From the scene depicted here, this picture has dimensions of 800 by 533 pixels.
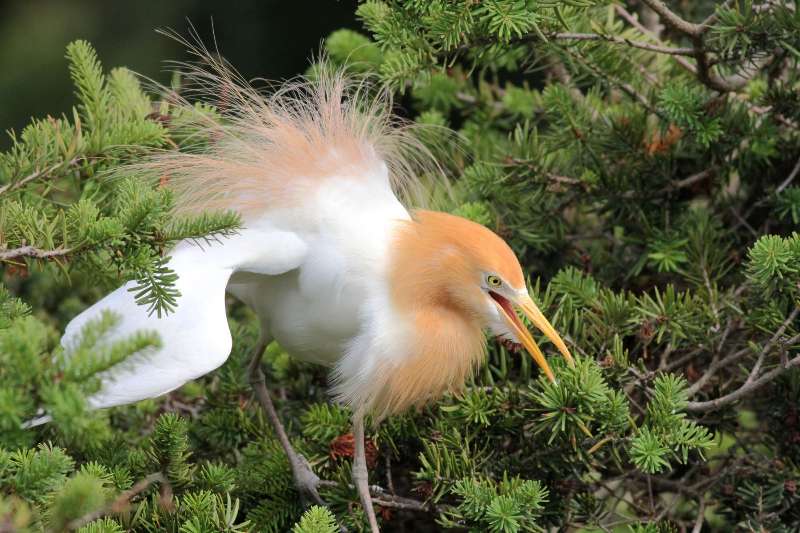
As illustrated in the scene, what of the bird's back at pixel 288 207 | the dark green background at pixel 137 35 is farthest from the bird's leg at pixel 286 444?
the dark green background at pixel 137 35

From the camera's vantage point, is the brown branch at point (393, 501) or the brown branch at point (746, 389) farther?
the brown branch at point (393, 501)

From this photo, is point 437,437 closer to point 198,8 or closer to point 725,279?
point 725,279

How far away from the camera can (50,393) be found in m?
0.75

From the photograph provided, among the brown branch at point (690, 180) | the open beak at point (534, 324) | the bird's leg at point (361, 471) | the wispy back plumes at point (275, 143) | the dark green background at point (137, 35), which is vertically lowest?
the bird's leg at point (361, 471)

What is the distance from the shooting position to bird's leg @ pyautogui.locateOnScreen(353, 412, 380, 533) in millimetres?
1545

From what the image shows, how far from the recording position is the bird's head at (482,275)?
5.05ft

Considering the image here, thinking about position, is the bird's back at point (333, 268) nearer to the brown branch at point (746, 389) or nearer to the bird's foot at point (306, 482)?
the bird's foot at point (306, 482)

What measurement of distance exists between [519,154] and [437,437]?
22.5 inches

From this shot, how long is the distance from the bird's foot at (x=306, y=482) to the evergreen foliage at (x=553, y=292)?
0.02 m

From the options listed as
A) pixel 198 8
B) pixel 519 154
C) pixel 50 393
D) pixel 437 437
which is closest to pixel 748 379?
pixel 437 437

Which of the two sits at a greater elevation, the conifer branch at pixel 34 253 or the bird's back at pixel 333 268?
the conifer branch at pixel 34 253

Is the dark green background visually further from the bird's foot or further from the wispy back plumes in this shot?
the bird's foot

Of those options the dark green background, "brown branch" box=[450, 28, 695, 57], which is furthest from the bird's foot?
the dark green background

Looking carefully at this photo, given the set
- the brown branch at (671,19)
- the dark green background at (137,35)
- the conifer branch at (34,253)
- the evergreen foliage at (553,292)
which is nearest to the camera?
the conifer branch at (34,253)
